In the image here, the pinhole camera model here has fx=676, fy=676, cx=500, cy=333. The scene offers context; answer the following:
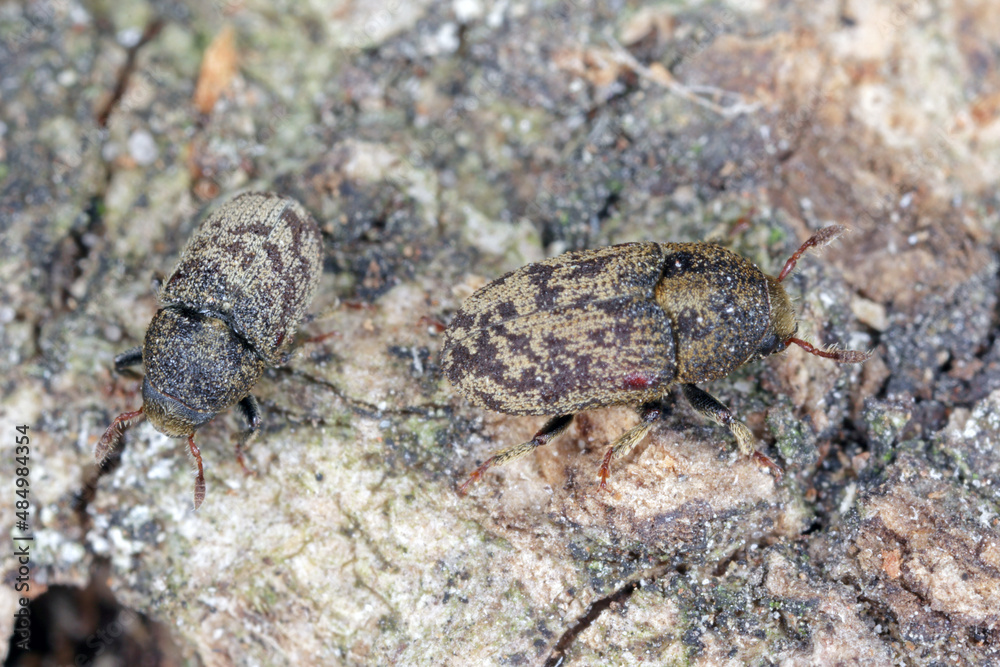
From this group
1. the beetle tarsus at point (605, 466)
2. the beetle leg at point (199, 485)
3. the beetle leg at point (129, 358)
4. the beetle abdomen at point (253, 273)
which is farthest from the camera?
the beetle leg at point (129, 358)

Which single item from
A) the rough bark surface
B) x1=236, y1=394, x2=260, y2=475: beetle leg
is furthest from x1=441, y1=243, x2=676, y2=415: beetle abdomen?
x1=236, y1=394, x2=260, y2=475: beetle leg

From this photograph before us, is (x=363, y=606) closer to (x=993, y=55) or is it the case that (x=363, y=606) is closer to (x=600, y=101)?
(x=600, y=101)

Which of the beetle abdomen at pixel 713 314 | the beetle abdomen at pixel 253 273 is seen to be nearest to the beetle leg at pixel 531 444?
Answer: the beetle abdomen at pixel 713 314

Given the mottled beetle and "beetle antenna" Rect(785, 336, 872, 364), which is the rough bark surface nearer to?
"beetle antenna" Rect(785, 336, 872, 364)

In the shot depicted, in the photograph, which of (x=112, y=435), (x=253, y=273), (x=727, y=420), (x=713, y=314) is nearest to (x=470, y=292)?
(x=253, y=273)

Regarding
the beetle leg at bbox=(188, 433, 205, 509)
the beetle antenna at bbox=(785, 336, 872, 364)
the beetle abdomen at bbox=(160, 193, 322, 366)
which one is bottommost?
the beetle leg at bbox=(188, 433, 205, 509)

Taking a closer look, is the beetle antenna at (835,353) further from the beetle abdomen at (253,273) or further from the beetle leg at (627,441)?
the beetle abdomen at (253,273)

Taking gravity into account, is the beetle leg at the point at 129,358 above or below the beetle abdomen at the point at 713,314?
below
